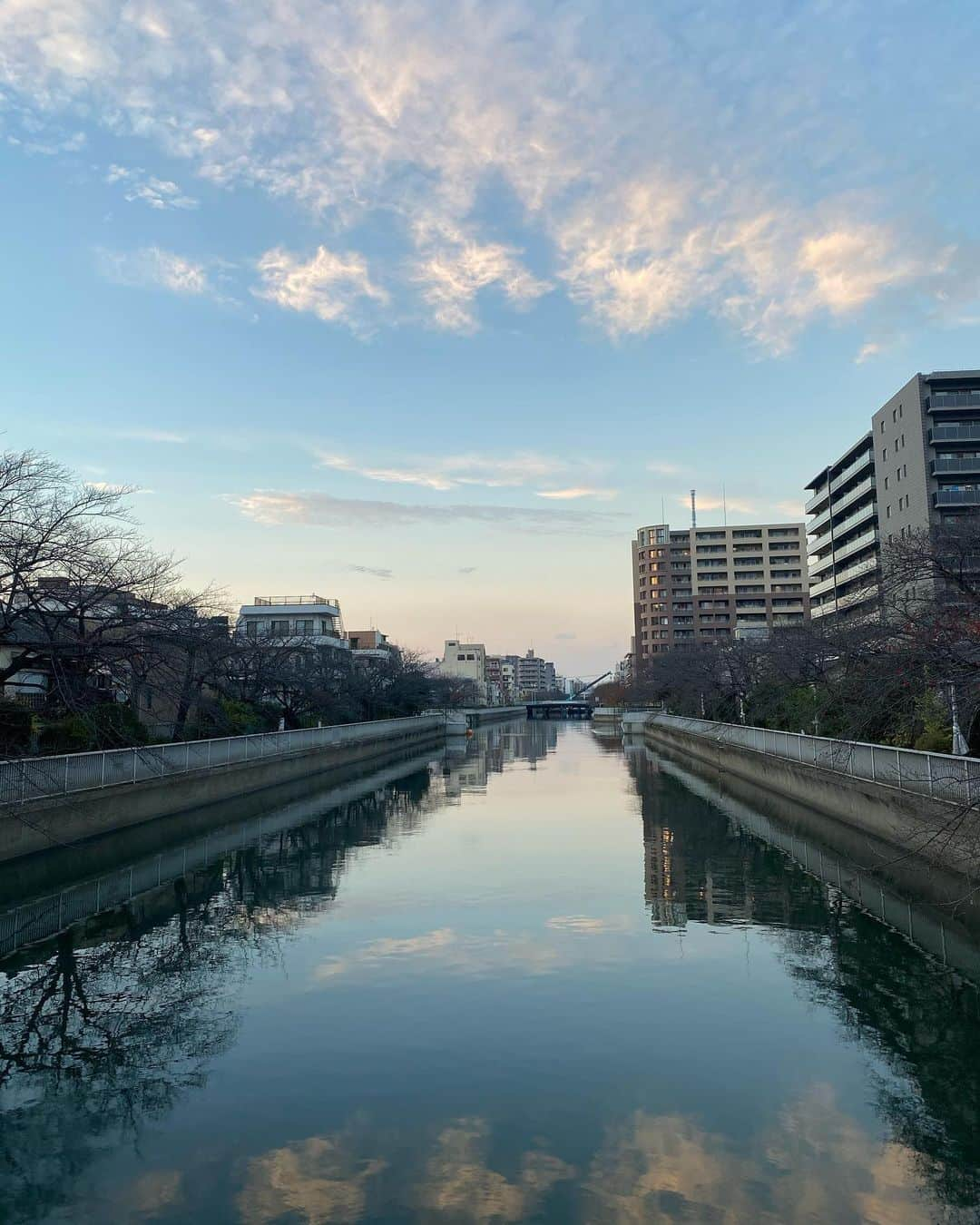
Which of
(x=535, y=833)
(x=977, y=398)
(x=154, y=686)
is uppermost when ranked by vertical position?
(x=977, y=398)

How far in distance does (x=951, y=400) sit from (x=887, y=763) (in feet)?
170

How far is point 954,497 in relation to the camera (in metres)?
58.7

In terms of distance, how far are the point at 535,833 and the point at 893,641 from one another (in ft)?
36.3

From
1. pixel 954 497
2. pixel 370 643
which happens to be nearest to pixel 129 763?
pixel 954 497

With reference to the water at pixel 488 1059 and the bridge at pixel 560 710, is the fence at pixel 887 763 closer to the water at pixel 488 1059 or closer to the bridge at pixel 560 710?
the water at pixel 488 1059

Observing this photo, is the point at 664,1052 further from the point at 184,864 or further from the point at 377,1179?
the point at 184,864

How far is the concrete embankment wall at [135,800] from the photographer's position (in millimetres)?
17906

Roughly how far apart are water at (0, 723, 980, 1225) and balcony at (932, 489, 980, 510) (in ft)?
164

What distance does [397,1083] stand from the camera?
8359 millimetres

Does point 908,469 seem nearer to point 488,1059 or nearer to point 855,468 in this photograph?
point 855,468

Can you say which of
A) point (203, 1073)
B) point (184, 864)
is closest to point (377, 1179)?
point (203, 1073)

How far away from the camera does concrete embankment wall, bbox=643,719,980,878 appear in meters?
14.6

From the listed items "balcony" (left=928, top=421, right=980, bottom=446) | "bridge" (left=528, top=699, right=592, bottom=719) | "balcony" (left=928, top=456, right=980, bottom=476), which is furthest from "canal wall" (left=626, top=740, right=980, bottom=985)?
"bridge" (left=528, top=699, right=592, bottom=719)

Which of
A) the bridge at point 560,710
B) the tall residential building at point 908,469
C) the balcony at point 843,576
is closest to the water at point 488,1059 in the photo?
the tall residential building at point 908,469
